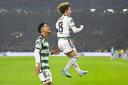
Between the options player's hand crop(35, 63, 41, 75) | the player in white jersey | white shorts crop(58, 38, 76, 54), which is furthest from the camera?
white shorts crop(58, 38, 76, 54)

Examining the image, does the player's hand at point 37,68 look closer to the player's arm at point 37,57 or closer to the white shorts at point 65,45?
the player's arm at point 37,57

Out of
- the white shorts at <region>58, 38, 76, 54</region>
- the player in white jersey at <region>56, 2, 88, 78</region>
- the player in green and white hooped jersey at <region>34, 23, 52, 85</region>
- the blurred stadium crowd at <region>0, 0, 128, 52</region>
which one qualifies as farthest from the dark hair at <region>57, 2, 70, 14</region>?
the blurred stadium crowd at <region>0, 0, 128, 52</region>

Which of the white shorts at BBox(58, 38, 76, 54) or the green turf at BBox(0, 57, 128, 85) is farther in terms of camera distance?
the green turf at BBox(0, 57, 128, 85)

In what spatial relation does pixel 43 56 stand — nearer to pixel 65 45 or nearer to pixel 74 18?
pixel 65 45

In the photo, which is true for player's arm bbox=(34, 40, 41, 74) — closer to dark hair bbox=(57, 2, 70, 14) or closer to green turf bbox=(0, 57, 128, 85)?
dark hair bbox=(57, 2, 70, 14)

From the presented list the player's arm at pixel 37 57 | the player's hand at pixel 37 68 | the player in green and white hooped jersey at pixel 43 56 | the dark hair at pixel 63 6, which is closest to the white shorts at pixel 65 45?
the dark hair at pixel 63 6

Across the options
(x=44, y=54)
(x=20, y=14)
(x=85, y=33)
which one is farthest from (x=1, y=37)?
(x=44, y=54)

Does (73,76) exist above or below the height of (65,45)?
below

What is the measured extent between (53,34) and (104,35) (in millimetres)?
10976

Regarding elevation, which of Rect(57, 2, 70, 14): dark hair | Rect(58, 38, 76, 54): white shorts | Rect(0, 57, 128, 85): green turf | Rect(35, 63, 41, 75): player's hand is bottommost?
Rect(0, 57, 128, 85): green turf

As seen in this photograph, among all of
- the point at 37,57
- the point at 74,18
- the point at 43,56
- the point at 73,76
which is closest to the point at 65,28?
the point at 43,56

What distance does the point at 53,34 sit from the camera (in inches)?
3290

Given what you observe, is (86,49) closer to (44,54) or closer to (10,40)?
(10,40)

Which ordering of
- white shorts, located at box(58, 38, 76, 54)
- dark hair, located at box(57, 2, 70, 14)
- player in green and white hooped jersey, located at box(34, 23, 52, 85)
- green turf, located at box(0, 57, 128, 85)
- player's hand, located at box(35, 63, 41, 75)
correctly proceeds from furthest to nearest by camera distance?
green turf, located at box(0, 57, 128, 85), white shorts, located at box(58, 38, 76, 54), dark hair, located at box(57, 2, 70, 14), player in green and white hooped jersey, located at box(34, 23, 52, 85), player's hand, located at box(35, 63, 41, 75)
